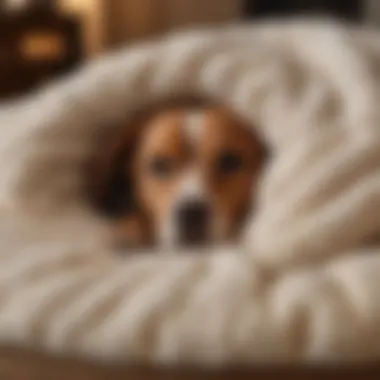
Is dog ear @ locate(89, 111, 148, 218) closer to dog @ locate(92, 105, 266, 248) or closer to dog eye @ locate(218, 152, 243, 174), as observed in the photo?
dog @ locate(92, 105, 266, 248)

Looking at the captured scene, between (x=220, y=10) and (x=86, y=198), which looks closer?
(x=86, y=198)

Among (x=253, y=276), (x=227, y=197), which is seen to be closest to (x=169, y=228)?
(x=227, y=197)

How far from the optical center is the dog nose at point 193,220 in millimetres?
918

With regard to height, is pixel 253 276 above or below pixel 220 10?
below

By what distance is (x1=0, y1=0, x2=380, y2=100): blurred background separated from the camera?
2.50m

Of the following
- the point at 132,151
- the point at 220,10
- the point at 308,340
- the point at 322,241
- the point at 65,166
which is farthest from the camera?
the point at 220,10

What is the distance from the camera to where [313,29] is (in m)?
0.96

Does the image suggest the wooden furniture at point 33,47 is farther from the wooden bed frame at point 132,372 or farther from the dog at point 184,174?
the wooden bed frame at point 132,372

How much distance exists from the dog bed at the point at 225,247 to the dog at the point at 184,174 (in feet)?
0.10

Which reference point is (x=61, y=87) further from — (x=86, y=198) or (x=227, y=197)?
(x=227, y=197)

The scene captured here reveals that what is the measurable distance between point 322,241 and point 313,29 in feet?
1.38

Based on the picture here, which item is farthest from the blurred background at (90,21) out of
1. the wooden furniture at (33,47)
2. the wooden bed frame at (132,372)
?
the wooden bed frame at (132,372)

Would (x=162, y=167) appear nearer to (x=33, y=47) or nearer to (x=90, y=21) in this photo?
(x=33, y=47)

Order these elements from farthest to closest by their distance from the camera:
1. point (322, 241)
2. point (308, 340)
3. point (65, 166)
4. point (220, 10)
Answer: point (220, 10) → point (65, 166) → point (322, 241) → point (308, 340)
